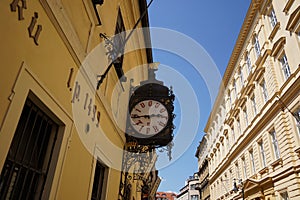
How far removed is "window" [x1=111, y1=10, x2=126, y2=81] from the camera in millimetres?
4430

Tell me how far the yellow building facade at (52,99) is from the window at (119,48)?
16cm

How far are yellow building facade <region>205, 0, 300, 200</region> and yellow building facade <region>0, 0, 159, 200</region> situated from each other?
1080 centimetres

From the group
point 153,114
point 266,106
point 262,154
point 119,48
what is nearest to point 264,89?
point 266,106

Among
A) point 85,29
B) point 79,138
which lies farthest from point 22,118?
point 85,29

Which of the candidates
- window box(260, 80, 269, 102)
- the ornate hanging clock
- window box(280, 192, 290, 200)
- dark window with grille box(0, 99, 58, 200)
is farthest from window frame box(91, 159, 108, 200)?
window box(260, 80, 269, 102)

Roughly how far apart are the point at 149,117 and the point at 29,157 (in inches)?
123

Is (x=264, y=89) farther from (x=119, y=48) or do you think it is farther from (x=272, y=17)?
(x=119, y=48)

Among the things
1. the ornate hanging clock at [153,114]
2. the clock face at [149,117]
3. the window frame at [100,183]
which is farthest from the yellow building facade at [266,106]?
the window frame at [100,183]

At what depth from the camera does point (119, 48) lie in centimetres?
482

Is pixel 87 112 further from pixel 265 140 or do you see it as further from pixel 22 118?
pixel 265 140

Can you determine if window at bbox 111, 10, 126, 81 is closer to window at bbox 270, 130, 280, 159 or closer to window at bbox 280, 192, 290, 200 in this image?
window at bbox 280, 192, 290, 200

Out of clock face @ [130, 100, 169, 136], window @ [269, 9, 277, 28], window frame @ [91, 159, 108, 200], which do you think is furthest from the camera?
window @ [269, 9, 277, 28]

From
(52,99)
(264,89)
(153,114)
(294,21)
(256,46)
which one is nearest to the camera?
(52,99)

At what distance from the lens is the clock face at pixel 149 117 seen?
500 cm
